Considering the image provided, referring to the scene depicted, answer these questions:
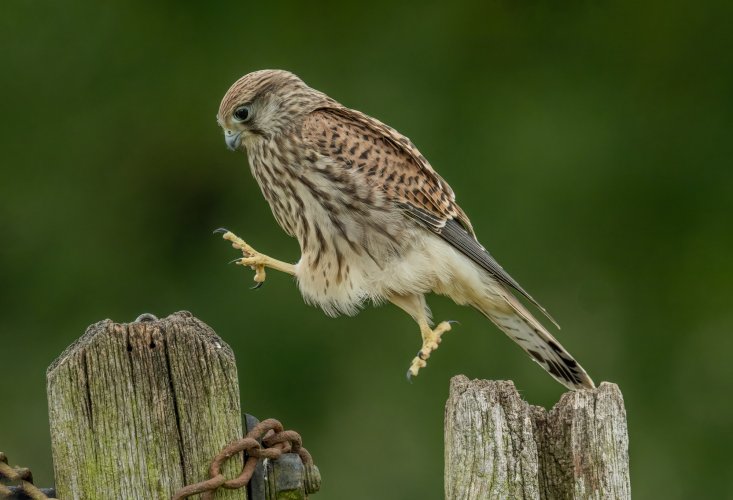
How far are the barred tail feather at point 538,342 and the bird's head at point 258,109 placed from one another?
3.39 feet

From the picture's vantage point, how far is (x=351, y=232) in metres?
3.77

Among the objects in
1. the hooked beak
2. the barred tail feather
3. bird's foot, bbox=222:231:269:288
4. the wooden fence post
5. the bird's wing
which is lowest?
the wooden fence post

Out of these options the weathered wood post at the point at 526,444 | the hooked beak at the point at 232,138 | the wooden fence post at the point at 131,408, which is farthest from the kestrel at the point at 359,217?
the wooden fence post at the point at 131,408

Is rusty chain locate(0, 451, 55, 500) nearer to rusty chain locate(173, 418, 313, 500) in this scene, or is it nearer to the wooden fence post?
the wooden fence post

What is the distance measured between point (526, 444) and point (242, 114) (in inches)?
86.5

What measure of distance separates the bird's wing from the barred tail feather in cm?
14

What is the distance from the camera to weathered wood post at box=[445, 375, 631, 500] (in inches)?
78.2

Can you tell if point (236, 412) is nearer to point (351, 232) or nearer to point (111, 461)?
point (111, 461)

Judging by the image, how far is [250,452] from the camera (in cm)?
187

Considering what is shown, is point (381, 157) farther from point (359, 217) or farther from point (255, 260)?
point (255, 260)

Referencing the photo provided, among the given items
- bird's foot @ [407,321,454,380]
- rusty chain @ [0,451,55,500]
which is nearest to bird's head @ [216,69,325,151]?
bird's foot @ [407,321,454,380]

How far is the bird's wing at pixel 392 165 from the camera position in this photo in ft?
12.6

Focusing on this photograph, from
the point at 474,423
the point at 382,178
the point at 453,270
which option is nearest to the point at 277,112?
the point at 382,178

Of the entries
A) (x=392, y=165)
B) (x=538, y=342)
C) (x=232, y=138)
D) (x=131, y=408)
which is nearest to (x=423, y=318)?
(x=538, y=342)
